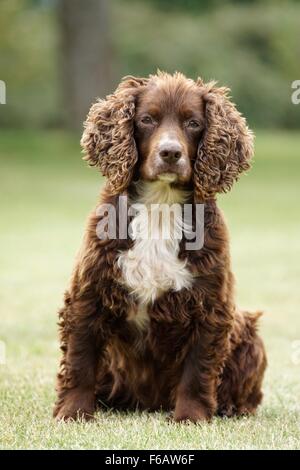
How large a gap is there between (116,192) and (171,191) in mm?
293

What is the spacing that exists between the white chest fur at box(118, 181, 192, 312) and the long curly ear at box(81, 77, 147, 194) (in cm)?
18

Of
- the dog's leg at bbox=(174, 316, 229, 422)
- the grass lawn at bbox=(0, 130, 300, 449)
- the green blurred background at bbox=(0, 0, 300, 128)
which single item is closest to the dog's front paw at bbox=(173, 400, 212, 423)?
the dog's leg at bbox=(174, 316, 229, 422)

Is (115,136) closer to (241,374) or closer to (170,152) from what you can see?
(170,152)

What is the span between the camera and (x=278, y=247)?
15.9m

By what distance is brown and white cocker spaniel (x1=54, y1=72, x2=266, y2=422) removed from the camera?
545 centimetres

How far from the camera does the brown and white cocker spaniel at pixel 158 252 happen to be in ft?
17.9

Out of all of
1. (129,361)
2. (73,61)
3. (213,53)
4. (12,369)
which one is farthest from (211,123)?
(213,53)

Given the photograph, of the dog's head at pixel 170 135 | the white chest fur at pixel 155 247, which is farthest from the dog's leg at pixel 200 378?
the dog's head at pixel 170 135

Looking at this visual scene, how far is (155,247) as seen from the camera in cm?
552

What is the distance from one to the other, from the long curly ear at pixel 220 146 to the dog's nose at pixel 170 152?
0.23m

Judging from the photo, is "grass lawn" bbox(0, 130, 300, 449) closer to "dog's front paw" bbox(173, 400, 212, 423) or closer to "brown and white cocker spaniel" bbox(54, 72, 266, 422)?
"dog's front paw" bbox(173, 400, 212, 423)

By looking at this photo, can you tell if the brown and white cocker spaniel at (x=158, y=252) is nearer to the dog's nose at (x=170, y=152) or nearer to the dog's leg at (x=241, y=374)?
the dog's nose at (x=170, y=152)

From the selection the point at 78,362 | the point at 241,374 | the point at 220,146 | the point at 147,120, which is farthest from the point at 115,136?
the point at 241,374

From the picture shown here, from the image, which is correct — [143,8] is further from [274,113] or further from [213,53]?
[274,113]
